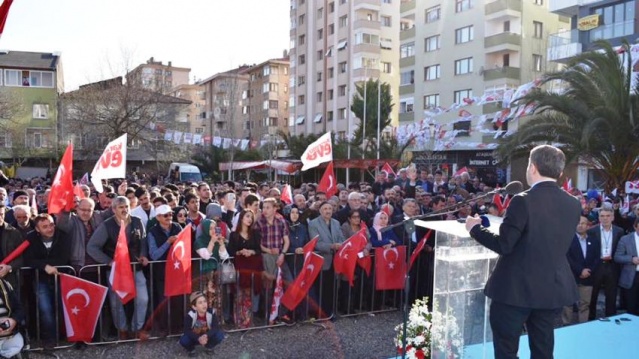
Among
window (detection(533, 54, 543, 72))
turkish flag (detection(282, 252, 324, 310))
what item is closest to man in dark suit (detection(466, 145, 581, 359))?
turkish flag (detection(282, 252, 324, 310))

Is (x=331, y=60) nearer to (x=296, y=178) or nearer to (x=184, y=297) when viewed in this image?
(x=296, y=178)

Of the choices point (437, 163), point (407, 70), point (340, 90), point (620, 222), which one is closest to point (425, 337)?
point (620, 222)

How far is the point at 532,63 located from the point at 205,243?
37520 mm

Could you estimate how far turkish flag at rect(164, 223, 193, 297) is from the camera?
6.68m

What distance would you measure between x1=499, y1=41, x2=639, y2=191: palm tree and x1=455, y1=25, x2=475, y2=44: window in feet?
90.3

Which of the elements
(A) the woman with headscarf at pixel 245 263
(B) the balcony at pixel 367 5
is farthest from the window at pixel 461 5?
(A) the woman with headscarf at pixel 245 263

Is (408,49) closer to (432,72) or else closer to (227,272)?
(432,72)

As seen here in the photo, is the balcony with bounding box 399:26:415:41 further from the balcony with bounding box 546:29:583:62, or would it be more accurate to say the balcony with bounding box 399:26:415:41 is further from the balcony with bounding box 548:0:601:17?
the balcony with bounding box 548:0:601:17

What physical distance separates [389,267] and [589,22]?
1140 inches

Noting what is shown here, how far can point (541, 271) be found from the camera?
3799mm

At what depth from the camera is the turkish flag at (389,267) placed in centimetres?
816

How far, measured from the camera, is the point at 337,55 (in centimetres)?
5622

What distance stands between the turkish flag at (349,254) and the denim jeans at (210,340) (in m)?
2.10

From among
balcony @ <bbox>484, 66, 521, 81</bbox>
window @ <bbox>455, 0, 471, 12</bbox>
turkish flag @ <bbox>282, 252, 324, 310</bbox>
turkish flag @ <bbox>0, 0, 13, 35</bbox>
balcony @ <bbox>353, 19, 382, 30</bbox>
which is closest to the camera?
turkish flag @ <bbox>0, 0, 13, 35</bbox>
